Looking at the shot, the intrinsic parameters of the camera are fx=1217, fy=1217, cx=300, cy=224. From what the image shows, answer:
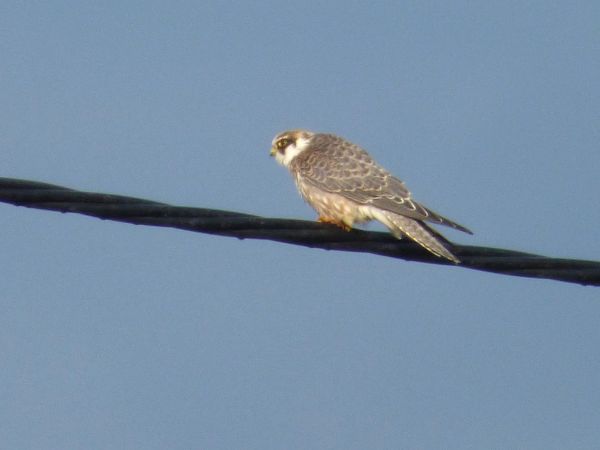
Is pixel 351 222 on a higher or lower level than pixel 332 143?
lower

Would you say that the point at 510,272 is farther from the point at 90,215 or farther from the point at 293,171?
the point at 293,171

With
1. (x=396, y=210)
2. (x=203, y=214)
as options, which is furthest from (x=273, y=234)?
(x=396, y=210)

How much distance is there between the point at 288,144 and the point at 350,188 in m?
1.58

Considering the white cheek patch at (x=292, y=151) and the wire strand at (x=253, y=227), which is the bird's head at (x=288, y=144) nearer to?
the white cheek patch at (x=292, y=151)

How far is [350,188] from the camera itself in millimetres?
8586

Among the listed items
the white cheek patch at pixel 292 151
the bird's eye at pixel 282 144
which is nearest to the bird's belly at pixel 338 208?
the white cheek patch at pixel 292 151

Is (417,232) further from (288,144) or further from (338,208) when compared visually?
(288,144)

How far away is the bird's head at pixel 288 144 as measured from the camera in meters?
9.87

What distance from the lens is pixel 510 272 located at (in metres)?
5.61

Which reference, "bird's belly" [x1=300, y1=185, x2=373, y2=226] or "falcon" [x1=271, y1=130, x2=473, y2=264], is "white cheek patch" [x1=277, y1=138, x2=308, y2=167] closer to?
"falcon" [x1=271, y1=130, x2=473, y2=264]

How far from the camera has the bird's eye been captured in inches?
396

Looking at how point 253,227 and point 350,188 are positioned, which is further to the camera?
point 350,188

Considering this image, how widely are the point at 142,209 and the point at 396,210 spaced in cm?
285

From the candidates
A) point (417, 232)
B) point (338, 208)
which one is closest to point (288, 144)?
point (338, 208)
